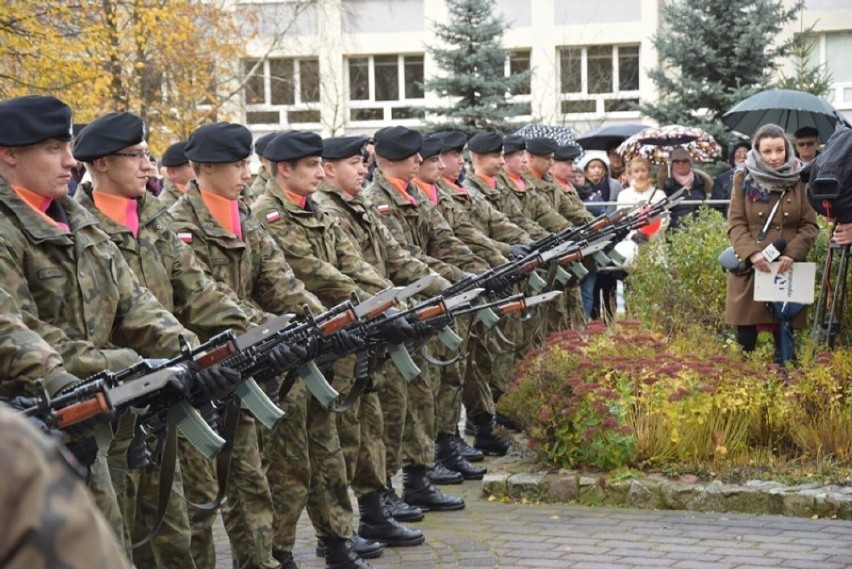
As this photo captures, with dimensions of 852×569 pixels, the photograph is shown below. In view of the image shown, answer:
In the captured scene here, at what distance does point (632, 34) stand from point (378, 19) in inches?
266

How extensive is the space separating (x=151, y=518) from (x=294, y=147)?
8.35ft

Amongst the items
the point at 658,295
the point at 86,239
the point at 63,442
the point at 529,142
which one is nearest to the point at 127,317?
the point at 86,239

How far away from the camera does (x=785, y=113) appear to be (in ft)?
48.2

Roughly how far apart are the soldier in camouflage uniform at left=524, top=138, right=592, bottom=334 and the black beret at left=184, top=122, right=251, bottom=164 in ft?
22.7

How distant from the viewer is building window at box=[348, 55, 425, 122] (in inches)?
1495

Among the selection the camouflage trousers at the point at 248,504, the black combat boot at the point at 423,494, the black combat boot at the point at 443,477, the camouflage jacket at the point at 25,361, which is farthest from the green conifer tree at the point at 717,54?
the camouflage jacket at the point at 25,361

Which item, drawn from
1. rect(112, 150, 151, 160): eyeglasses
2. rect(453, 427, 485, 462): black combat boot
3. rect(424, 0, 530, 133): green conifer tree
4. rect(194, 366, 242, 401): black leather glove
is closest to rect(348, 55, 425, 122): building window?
rect(424, 0, 530, 133): green conifer tree

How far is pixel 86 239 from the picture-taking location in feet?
16.6

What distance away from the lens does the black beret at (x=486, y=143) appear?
1223 cm

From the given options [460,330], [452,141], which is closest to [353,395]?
[460,330]

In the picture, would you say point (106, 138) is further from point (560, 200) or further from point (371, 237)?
point (560, 200)

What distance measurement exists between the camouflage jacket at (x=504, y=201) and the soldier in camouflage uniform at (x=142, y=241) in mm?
6436

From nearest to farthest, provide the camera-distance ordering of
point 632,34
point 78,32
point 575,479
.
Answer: point 575,479 < point 78,32 < point 632,34

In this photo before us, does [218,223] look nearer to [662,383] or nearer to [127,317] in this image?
[127,317]
